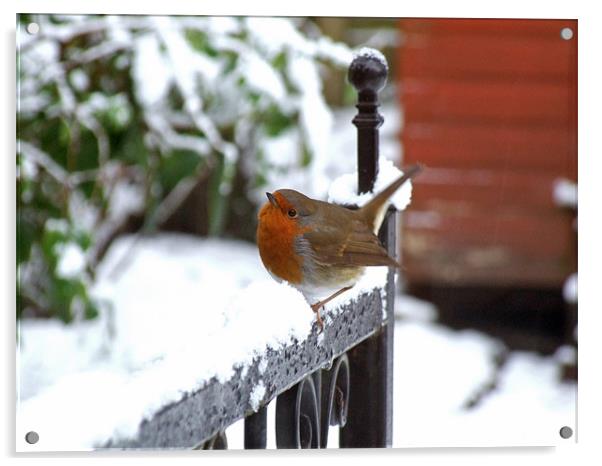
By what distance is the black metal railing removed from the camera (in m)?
0.68

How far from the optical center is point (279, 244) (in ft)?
3.25

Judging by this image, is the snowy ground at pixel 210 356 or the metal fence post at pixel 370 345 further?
the metal fence post at pixel 370 345

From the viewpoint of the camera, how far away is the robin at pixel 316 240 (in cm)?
98

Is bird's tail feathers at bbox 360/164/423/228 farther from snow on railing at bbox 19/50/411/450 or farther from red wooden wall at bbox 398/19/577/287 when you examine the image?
red wooden wall at bbox 398/19/577/287

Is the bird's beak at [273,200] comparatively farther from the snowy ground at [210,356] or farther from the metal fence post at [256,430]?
the metal fence post at [256,430]

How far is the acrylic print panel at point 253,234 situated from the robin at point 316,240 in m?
0.04

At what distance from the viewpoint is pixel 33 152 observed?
63.4 inches

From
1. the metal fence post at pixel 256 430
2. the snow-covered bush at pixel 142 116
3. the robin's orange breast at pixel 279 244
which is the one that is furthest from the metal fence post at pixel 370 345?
the snow-covered bush at pixel 142 116

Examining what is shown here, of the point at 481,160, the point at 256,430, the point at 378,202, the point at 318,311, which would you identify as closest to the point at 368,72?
the point at 378,202

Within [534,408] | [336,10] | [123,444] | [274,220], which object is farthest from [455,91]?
[123,444]

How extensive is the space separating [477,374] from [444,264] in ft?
0.96

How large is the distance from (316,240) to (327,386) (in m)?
0.16
